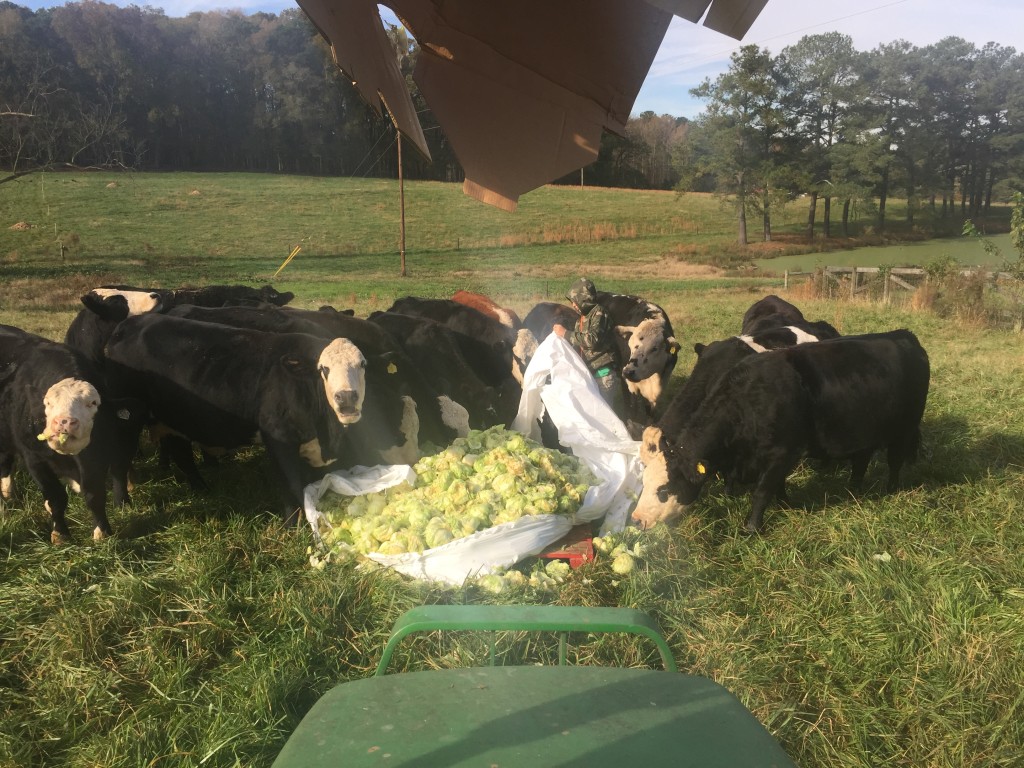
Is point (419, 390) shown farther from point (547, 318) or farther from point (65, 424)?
point (547, 318)

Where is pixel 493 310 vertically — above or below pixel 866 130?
below

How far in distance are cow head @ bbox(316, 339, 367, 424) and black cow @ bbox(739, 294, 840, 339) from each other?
4461mm

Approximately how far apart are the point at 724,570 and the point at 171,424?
4.35 m

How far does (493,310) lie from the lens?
9.19m

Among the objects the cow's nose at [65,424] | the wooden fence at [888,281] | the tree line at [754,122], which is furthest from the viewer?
the tree line at [754,122]

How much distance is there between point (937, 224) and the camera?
36031 mm

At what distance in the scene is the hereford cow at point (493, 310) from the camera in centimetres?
883

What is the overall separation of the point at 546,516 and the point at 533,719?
2.98m

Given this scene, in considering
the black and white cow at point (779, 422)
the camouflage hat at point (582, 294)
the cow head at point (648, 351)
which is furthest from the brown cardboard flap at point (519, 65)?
the camouflage hat at point (582, 294)

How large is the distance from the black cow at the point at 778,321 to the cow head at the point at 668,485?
2.90 m

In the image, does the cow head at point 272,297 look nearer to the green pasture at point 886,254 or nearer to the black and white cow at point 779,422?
the black and white cow at point 779,422

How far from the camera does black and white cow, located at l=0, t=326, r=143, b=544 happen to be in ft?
15.1

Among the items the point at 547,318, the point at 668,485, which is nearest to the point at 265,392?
the point at 668,485

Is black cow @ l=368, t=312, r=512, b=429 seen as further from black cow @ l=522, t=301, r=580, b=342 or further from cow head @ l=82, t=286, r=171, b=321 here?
cow head @ l=82, t=286, r=171, b=321
